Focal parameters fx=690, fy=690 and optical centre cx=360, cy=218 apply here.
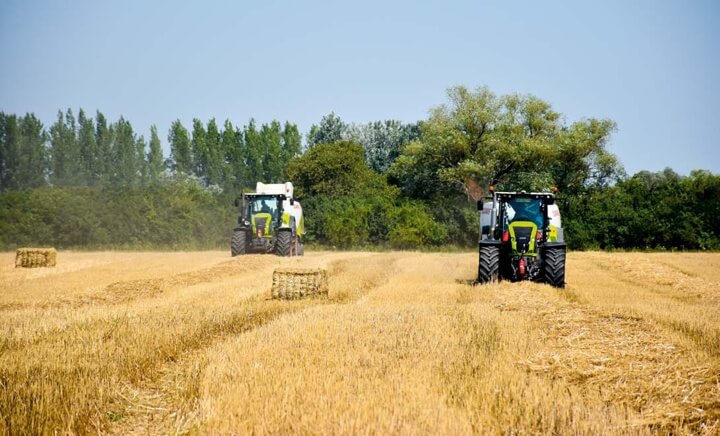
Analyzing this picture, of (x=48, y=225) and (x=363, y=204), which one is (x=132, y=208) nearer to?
(x=48, y=225)

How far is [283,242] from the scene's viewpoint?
25.3m

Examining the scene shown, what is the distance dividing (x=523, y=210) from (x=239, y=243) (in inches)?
485

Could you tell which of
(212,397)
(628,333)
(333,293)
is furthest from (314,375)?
(333,293)

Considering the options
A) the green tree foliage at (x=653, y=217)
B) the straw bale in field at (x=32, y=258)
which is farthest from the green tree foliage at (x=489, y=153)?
the straw bale in field at (x=32, y=258)

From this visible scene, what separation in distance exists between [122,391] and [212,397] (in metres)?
1.04

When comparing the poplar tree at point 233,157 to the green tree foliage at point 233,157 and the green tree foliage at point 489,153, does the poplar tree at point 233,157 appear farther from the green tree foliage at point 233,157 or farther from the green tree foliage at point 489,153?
the green tree foliage at point 489,153

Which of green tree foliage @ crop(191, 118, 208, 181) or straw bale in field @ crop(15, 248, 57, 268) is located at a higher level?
green tree foliage @ crop(191, 118, 208, 181)

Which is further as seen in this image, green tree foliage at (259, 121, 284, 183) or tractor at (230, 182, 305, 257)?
Result: green tree foliage at (259, 121, 284, 183)

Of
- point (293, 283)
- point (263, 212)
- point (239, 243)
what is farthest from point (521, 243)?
point (239, 243)

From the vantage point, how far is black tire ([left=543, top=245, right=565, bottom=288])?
15.5 meters

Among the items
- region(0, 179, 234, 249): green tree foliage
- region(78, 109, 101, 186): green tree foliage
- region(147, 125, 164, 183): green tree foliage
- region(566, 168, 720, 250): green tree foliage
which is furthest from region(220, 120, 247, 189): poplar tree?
region(566, 168, 720, 250): green tree foliage

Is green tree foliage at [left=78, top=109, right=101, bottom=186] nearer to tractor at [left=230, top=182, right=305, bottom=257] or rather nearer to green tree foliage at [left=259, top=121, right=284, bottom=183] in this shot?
green tree foliage at [left=259, top=121, right=284, bottom=183]

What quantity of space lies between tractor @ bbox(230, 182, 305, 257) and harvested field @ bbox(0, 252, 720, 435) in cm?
1168

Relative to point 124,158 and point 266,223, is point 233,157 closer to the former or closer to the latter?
point 124,158
